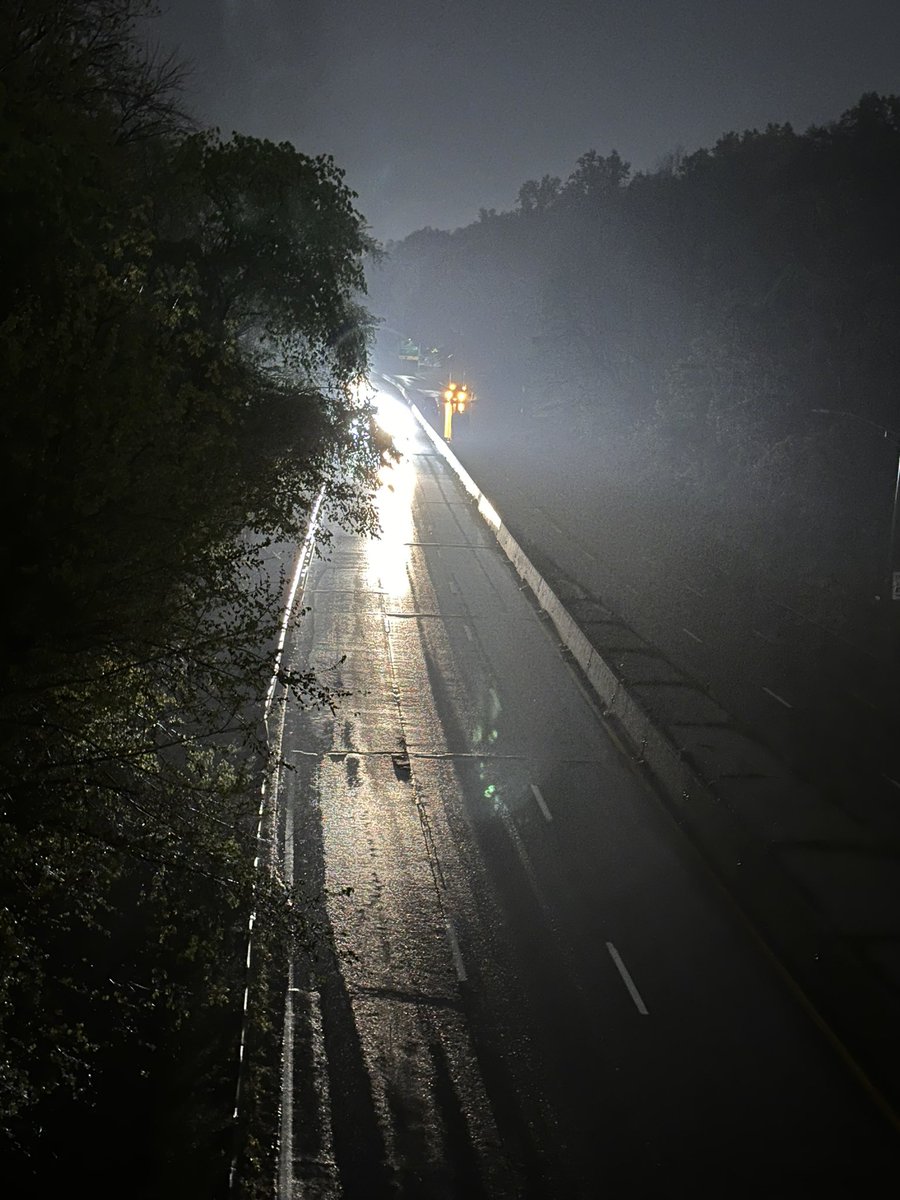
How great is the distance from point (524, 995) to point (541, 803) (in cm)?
644

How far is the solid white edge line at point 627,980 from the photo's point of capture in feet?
42.7

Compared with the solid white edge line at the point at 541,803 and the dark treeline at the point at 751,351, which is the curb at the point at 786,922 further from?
the dark treeline at the point at 751,351

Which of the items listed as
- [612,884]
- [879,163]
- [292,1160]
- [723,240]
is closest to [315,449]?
[612,884]

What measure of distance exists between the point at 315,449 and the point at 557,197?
16522 cm

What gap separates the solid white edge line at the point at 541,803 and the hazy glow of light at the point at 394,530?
14.6m

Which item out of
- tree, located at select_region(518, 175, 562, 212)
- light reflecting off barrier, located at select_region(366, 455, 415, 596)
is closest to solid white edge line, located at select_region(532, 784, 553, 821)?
light reflecting off barrier, located at select_region(366, 455, 415, 596)

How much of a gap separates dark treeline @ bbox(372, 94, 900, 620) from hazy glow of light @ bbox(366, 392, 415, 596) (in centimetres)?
1287

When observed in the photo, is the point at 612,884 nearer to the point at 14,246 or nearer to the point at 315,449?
the point at 14,246

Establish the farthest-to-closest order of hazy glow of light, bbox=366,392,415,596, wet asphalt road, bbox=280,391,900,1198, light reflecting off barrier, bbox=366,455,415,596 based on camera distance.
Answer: hazy glow of light, bbox=366,392,415,596
light reflecting off barrier, bbox=366,455,415,596
wet asphalt road, bbox=280,391,900,1198

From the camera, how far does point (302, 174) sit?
2530cm

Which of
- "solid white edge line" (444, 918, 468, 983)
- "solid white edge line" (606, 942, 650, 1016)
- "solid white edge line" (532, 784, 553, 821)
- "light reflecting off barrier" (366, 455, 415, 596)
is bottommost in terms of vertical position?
"solid white edge line" (606, 942, 650, 1016)

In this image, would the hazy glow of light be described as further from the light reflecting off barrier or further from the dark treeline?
the dark treeline

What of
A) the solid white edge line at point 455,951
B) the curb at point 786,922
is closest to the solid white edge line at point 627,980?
the solid white edge line at point 455,951

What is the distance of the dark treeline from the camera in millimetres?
51844
